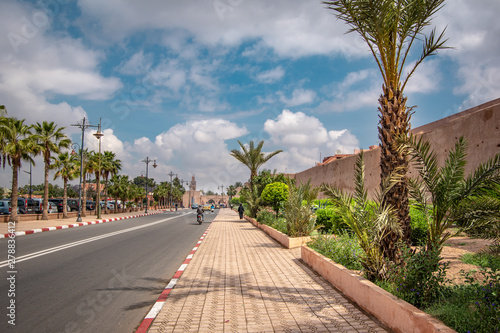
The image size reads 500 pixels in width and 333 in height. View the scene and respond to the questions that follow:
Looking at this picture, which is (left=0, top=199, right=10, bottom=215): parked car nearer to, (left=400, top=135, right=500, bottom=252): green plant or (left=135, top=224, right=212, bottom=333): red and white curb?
(left=135, top=224, right=212, bottom=333): red and white curb

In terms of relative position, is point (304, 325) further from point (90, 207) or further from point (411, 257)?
point (90, 207)

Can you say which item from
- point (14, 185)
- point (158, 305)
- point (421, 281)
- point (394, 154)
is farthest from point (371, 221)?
point (14, 185)

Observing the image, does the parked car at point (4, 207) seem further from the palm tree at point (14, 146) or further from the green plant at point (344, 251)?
the green plant at point (344, 251)

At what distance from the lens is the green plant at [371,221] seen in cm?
589

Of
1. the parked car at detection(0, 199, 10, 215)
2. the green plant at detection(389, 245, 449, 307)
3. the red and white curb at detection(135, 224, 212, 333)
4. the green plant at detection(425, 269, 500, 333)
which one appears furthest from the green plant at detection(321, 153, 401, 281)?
the parked car at detection(0, 199, 10, 215)

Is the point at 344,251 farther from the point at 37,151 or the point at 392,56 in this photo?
the point at 37,151

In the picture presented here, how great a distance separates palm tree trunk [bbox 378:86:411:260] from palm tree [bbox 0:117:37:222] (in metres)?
26.7

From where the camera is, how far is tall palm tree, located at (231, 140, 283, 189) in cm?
3300

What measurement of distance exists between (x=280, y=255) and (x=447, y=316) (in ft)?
24.2

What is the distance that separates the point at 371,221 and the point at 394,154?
1279 millimetres

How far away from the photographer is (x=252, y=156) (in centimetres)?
3303

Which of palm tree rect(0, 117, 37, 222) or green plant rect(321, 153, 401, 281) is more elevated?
palm tree rect(0, 117, 37, 222)

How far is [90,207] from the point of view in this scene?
59.6 m

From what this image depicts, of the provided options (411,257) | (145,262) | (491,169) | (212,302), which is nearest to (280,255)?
(145,262)
